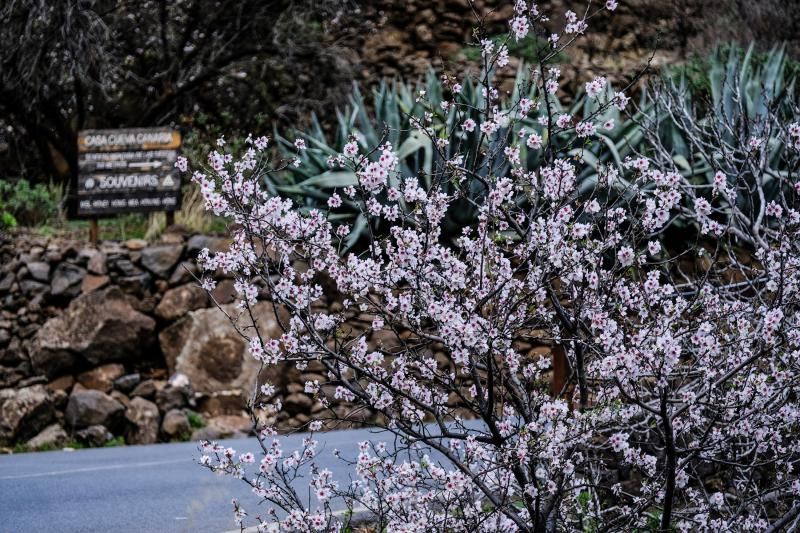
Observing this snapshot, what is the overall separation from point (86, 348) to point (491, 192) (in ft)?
29.0

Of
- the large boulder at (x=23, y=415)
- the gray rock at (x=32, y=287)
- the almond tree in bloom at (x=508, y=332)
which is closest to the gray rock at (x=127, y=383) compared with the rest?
the large boulder at (x=23, y=415)

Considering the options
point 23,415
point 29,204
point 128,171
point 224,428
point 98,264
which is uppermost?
point 128,171

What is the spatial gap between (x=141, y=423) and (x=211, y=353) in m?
1.27

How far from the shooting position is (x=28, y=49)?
15.6m

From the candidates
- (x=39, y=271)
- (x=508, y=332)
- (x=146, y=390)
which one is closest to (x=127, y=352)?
(x=146, y=390)

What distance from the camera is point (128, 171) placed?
13.1 m

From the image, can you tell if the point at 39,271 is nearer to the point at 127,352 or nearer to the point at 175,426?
the point at 127,352

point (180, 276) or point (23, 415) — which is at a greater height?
point (180, 276)

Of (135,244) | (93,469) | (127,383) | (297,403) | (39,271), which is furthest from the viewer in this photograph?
(135,244)

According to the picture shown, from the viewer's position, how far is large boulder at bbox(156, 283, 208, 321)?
11.9m

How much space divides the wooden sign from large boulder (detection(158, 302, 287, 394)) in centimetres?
196

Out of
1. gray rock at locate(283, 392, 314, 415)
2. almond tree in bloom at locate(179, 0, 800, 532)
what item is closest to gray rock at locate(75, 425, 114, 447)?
gray rock at locate(283, 392, 314, 415)

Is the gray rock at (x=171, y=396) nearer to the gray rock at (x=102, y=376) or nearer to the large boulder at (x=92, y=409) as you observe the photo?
the large boulder at (x=92, y=409)

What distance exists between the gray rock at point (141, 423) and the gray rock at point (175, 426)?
0.35 feet
